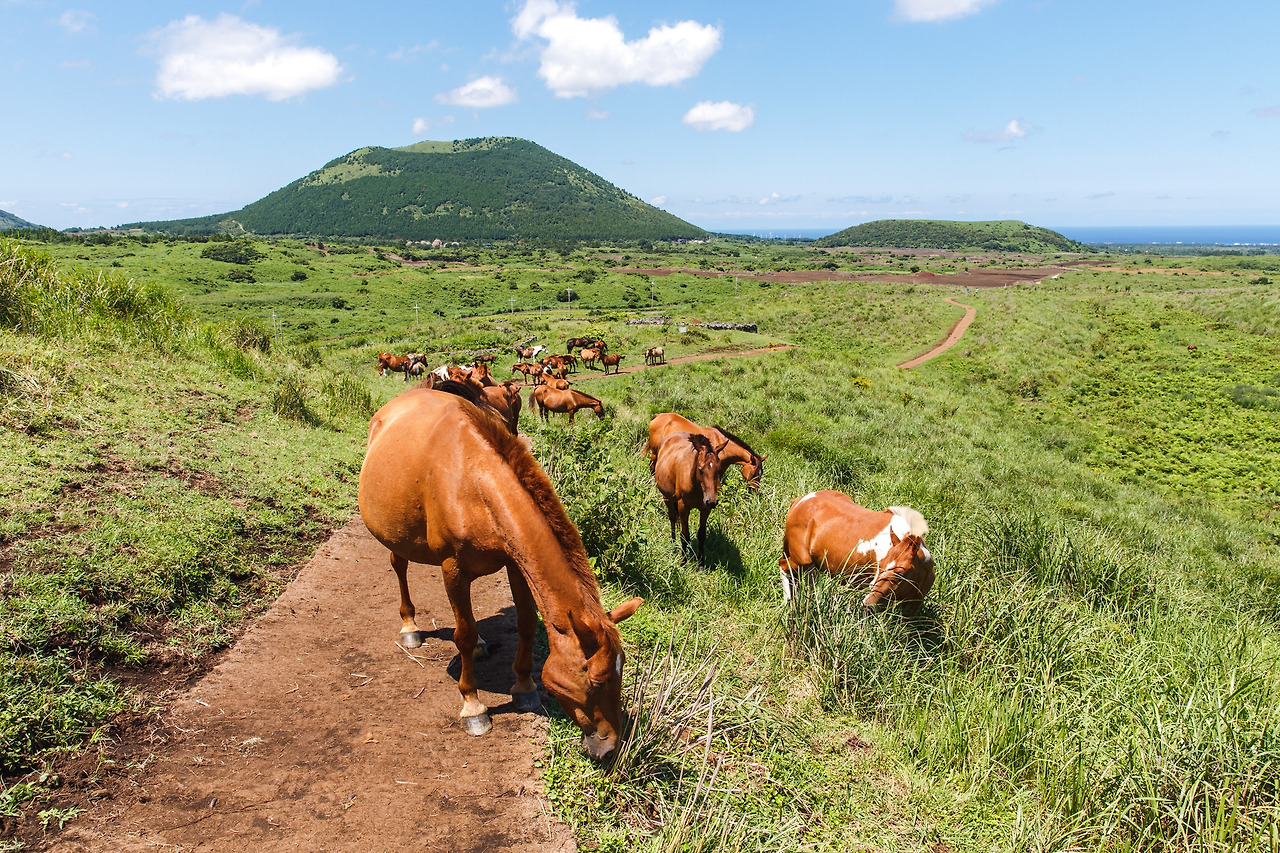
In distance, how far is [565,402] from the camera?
17.9 meters

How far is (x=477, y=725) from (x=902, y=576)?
14.2 feet

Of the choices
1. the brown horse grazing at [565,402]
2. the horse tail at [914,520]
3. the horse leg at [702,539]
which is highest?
the horse tail at [914,520]

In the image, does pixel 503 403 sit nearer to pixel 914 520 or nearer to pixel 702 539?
pixel 702 539

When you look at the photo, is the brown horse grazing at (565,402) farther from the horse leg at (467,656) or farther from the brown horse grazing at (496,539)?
the horse leg at (467,656)

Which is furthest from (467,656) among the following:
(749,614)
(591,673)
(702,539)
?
(702,539)

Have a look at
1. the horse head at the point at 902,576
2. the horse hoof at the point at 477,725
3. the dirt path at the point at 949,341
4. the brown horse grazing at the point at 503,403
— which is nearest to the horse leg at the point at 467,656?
the horse hoof at the point at 477,725

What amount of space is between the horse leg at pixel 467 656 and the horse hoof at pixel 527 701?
247mm

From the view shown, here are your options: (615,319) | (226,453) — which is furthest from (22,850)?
(615,319)

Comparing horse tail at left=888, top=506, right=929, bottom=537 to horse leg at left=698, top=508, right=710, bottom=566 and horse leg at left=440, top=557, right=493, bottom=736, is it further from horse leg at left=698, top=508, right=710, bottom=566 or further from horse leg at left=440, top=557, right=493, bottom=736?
horse leg at left=440, top=557, right=493, bottom=736

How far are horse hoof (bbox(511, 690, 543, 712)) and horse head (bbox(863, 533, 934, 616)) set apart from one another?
344 cm

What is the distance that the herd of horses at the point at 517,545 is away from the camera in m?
3.80

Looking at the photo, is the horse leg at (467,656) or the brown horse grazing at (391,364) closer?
the horse leg at (467,656)

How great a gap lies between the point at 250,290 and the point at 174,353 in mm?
67903

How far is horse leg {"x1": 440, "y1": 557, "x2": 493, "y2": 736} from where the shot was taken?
4.57 m
